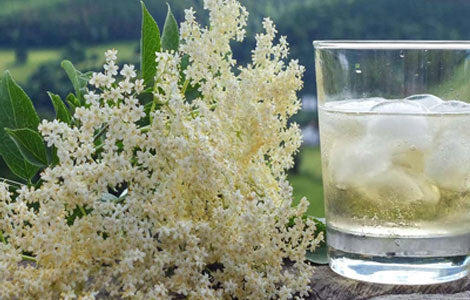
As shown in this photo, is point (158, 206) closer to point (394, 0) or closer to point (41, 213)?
point (41, 213)

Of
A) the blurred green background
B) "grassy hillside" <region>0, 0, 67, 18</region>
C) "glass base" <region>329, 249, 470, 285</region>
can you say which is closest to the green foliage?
the blurred green background

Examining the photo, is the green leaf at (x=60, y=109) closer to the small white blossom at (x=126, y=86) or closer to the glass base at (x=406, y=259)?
the small white blossom at (x=126, y=86)

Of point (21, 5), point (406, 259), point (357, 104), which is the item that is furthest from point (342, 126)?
point (21, 5)

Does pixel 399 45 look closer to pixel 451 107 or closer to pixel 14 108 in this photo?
pixel 451 107

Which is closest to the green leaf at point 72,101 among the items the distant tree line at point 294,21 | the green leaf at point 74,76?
the green leaf at point 74,76

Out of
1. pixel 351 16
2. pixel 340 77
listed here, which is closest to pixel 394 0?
pixel 351 16

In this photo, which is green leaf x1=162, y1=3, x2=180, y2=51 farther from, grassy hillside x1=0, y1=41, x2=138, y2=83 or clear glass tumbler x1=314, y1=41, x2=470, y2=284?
grassy hillside x1=0, y1=41, x2=138, y2=83
